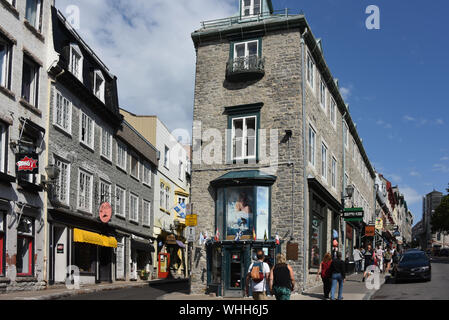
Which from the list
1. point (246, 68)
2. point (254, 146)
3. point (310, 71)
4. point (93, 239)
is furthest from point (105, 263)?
point (310, 71)

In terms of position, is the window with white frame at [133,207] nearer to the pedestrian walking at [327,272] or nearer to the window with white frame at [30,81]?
the window with white frame at [30,81]

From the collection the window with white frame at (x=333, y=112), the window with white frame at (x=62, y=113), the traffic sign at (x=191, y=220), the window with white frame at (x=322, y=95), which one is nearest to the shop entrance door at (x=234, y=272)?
the traffic sign at (x=191, y=220)

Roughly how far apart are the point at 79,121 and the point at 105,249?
7744 mm

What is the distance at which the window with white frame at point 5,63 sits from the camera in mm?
20203

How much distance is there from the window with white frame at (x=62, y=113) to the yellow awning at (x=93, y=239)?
490 cm

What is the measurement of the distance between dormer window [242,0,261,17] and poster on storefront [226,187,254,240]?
7871mm

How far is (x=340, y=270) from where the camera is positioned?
1706 cm

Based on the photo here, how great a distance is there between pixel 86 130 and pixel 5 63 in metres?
8.51

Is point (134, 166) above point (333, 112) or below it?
below

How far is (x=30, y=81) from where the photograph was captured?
22516mm

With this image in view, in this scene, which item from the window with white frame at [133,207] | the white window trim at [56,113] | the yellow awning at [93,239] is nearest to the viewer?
the white window trim at [56,113]

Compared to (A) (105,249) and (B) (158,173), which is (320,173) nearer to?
(A) (105,249)

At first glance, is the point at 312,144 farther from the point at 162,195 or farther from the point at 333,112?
the point at 162,195

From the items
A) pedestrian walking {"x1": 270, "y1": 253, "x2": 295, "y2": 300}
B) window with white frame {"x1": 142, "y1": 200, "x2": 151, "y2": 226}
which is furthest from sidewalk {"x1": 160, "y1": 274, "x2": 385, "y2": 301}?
window with white frame {"x1": 142, "y1": 200, "x2": 151, "y2": 226}
